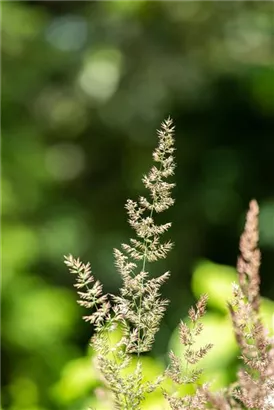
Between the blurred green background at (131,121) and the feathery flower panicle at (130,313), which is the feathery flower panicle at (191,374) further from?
the blurred green background at (131,121)

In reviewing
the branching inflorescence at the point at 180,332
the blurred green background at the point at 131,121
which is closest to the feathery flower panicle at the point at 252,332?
the branching inflorescence at the point at 180,332

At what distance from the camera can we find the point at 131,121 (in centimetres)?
476

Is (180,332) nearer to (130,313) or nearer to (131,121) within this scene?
(130,313)

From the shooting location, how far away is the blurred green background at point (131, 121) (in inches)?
172

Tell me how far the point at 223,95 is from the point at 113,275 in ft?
4.43

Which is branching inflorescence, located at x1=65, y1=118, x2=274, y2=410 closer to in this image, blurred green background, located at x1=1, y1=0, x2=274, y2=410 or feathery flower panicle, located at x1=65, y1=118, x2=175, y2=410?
feathery flower panicle, located at x1=65, y1=118, x2=175, y2=410

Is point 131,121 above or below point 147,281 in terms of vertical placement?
above

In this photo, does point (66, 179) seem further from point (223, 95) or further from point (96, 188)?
point (223, 95)

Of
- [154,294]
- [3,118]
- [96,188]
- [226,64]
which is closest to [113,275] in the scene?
[96,188]

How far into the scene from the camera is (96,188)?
16.1 feet

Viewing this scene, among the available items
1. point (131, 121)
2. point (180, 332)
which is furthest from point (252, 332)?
point (131, 121)

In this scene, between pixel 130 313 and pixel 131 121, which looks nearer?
pixel 130 313

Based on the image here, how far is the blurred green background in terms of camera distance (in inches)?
172

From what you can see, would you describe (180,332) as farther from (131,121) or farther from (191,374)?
(131,121)
